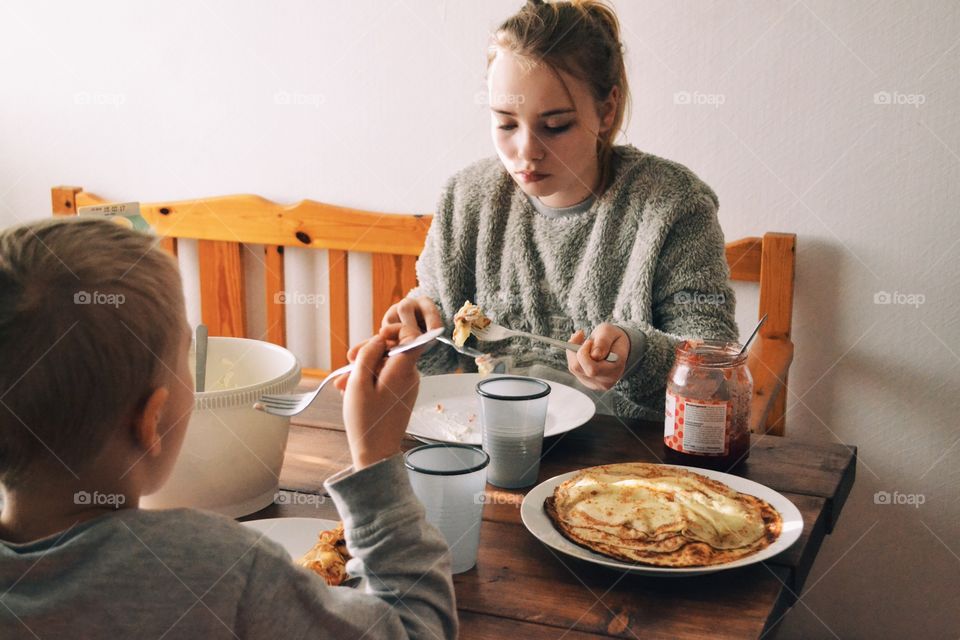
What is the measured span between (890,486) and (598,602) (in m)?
1.25

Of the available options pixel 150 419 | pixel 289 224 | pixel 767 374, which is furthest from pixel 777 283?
pixel 150 419

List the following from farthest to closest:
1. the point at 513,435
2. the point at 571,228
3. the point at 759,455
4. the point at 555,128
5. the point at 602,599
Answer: the point at 571,228, the point at 555,128, the point at 759,455, the point at 513,435, the point at 602,599

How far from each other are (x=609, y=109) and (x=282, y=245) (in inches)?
35.6

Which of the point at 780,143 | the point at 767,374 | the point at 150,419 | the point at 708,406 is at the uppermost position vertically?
the point at 780,143

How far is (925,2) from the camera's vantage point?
1.67 meters

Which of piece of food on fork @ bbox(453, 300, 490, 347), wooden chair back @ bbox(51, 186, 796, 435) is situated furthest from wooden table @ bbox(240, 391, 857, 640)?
wooden chair back @ bbox(51, 186, 796, 435)

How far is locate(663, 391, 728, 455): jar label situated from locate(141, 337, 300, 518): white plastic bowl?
17.1 inches

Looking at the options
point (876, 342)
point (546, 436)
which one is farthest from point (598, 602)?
point (876, 342)

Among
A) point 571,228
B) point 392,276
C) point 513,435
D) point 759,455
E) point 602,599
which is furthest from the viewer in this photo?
point 392,276

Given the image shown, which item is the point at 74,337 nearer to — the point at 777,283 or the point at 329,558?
the point at 329,558

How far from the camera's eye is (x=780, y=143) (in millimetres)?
1808

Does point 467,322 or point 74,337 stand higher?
point 74,337

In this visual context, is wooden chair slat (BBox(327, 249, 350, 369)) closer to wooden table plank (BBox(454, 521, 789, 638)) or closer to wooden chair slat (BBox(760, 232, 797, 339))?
wooden chair slat (BBox(760, 232, 797, 339))

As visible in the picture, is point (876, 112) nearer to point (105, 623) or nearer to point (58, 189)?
point (105, 623)
